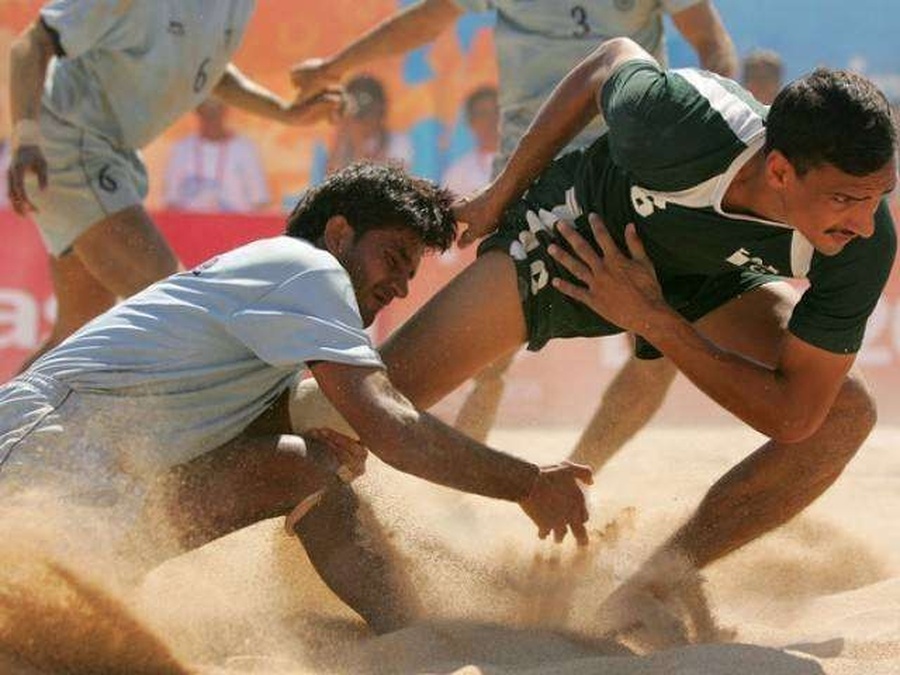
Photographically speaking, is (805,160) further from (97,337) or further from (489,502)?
(489,502)

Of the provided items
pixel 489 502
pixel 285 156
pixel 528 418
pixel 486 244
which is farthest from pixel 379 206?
pixel 285 156

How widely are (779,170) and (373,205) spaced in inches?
34.4

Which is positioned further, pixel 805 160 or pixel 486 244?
pixel 486 244

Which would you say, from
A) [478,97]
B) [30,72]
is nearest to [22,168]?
[30,72]

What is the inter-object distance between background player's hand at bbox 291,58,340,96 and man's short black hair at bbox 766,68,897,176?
3.26m

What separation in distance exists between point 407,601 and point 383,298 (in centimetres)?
71

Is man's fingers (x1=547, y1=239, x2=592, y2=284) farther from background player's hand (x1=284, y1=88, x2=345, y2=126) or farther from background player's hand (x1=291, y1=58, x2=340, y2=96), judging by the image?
background player's hand (x1=291, y1=58, x2=340, y2=96)

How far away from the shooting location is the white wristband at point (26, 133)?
5637mm

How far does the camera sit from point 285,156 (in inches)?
378

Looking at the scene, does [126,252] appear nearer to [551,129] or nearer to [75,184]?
[75,184]

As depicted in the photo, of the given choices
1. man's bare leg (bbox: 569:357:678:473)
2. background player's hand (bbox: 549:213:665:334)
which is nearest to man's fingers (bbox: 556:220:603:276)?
background player's hand (bbox: 549:213:665:334)

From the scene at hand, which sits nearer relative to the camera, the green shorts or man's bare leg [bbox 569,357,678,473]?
the green shorts

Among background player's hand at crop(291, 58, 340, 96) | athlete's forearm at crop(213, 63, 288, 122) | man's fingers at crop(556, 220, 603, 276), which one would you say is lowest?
athlete's forearm at crop(213, 63, 288, 122)

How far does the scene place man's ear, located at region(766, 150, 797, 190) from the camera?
3.45 metres
